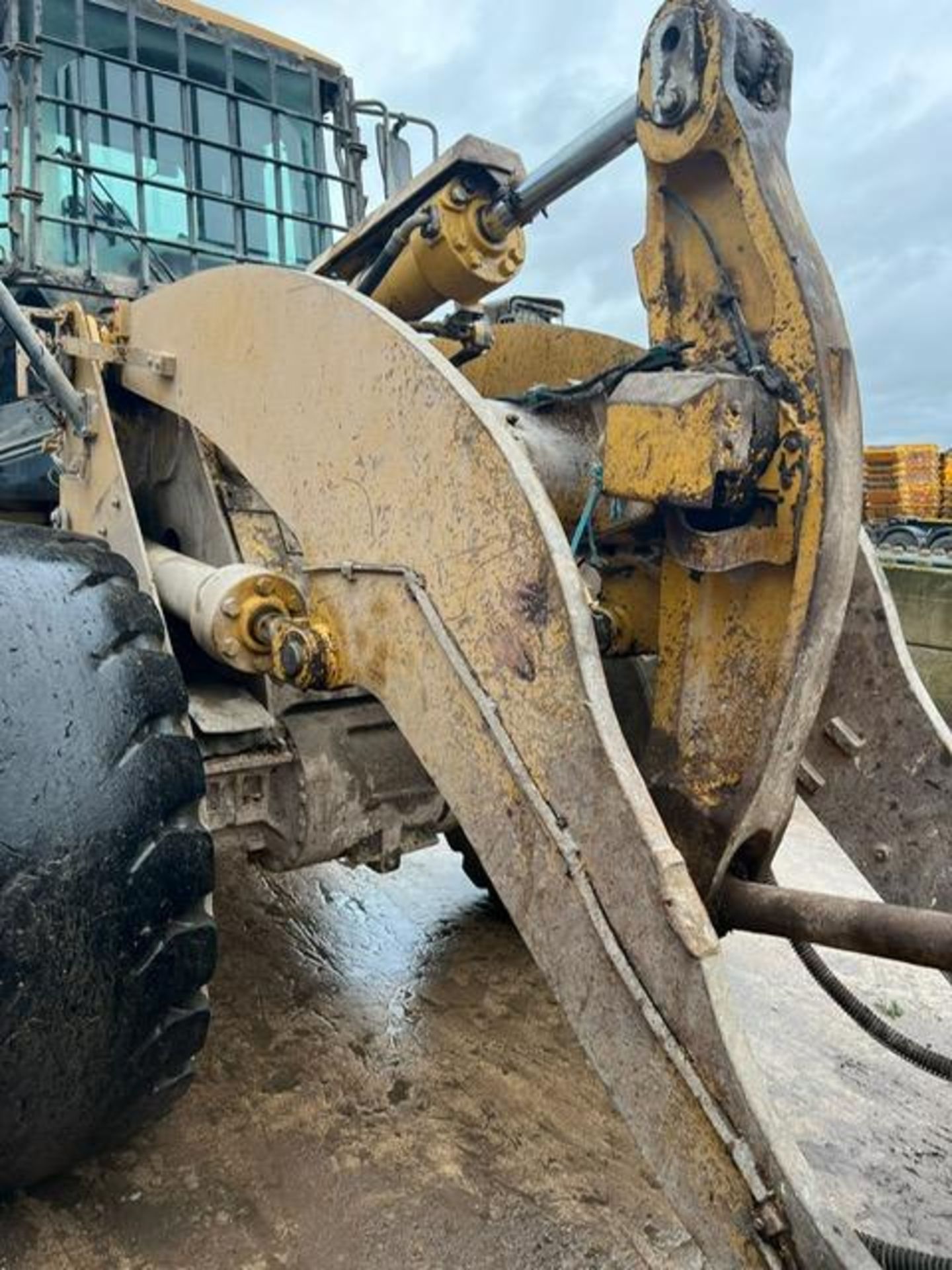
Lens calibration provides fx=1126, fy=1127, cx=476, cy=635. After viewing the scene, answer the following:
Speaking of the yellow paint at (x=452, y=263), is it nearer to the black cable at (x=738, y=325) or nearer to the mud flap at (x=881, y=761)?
the black cable at (x=738, y=325)

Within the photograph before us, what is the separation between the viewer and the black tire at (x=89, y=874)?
1.84 meters

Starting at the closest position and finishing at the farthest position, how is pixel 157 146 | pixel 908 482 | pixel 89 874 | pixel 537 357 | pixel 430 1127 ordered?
pixel 89 874 → pixel 430 1127 → pixel 537 357 → pixel 157 146 → pixel 908 482

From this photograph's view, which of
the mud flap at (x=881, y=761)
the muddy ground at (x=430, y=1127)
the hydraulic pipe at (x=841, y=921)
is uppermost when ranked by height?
the mud flap at (x=881, y=761)

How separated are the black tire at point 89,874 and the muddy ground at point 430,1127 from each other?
333 mm

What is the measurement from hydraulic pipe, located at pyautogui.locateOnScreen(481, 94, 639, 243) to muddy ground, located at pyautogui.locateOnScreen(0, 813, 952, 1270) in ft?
6.83

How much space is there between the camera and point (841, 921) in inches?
75.4

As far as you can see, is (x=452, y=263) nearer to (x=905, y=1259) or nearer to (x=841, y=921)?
(x=841, y=921)

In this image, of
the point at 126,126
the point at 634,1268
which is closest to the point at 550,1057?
the point at 634,1268

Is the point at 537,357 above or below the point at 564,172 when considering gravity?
below

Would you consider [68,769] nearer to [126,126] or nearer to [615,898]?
A: [615,898]

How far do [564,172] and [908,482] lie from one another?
16.3 meters

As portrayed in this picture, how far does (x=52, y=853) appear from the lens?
1840 mm

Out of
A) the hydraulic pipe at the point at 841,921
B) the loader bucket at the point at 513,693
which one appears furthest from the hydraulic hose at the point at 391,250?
the hydraulic pipe at the point at 841,921

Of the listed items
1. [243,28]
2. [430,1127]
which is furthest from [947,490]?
[430,1127]
